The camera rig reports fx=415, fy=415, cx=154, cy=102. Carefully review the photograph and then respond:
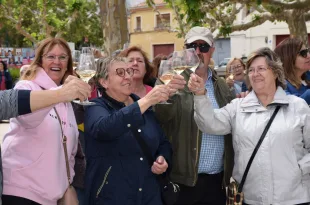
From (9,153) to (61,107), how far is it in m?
0.51

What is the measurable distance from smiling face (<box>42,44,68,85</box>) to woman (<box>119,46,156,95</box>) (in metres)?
1.08

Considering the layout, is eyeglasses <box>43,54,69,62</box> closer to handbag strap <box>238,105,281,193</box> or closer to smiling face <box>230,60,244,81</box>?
handbag strap <box>238,105,281,193</box>

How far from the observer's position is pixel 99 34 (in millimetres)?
37969

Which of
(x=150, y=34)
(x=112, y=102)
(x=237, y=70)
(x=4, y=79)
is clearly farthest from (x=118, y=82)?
(x=150, y=34)

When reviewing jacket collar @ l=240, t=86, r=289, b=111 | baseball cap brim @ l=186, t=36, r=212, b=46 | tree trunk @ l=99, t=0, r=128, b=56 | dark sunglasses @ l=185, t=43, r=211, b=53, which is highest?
tree trunk @ l=99, t=0, r=128, b=56

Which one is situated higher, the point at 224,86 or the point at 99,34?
the point at 99,34

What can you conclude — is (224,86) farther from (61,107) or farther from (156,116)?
(61,107)

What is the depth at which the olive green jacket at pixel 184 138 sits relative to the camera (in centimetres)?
349

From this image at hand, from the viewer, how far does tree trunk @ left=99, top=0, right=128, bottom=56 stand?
7672mm

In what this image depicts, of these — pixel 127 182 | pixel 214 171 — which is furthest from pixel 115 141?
pixel 214 171

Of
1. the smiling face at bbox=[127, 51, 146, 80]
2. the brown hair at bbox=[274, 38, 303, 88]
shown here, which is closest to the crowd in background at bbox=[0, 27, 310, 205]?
the brown hair at bbox=[274, 38, 303, 88]

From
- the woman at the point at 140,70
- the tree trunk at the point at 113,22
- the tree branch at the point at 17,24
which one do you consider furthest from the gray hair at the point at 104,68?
the tree branch at the point at 17,24

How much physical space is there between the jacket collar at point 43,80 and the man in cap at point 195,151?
0.87 m

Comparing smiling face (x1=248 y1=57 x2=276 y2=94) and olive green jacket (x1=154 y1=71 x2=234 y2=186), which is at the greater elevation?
smiling face (x1=248 y1=57 x2=276 y2=94)
